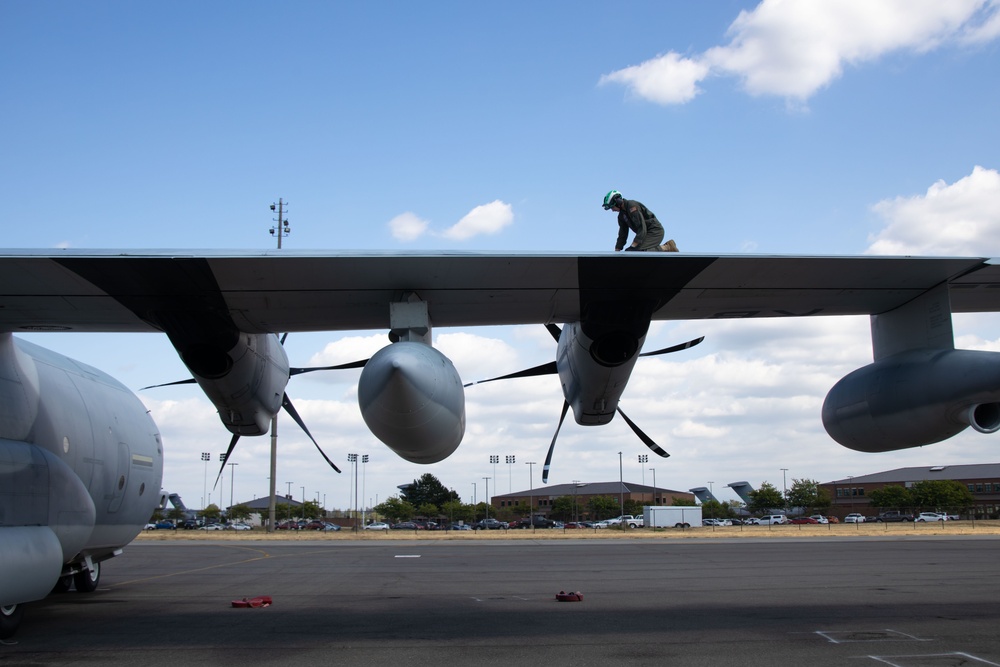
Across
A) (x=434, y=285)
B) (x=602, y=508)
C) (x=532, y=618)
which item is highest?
(x=434, y=285)

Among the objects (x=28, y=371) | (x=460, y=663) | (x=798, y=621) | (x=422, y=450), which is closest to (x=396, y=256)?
(x=422, y=450)

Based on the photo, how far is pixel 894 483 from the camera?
344ft

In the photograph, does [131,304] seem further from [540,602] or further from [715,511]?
[715,511]

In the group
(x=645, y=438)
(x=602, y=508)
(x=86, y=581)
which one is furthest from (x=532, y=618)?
(x=602, y=508)

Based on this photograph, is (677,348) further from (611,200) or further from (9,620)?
(9,620)

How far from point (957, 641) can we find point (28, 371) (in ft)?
41.0

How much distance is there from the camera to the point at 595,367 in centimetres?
912

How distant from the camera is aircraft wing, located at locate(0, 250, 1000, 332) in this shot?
24.5 ft

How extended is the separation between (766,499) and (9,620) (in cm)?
10084

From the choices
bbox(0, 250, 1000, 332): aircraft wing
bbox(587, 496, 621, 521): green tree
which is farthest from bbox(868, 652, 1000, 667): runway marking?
bbox(587, 496, 621, 521): green tree

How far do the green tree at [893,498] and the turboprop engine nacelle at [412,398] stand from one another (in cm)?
9739

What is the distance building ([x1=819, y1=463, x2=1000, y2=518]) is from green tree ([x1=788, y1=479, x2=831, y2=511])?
1585 millimetres

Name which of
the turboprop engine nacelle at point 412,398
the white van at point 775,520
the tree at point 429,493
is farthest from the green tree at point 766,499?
the turboprop engine nacelle at point 412,398

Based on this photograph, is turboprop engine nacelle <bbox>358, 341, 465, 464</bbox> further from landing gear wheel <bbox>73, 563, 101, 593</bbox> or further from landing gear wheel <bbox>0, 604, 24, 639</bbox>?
landing gear wheel <bbox>73, 563, 101, 593</bbox>
